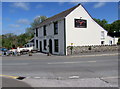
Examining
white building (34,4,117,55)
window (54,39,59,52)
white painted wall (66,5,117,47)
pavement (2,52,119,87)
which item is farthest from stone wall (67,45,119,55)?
pavement (2,52,119,87)

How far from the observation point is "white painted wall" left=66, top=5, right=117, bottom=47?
20328 mm

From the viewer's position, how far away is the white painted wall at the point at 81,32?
20328 mm

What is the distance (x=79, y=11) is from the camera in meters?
21.3

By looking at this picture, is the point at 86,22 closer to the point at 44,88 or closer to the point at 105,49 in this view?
the point at 105,49

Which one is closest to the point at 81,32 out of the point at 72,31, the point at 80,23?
the point at 80,23

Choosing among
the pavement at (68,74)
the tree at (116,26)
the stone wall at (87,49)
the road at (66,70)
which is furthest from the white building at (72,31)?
the tree at (116,26)

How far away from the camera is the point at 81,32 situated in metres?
21.5

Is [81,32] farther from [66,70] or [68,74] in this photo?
[68,74]

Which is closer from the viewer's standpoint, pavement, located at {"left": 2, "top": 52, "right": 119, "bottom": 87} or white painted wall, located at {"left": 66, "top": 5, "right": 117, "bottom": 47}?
pavement, located at {"left": 2, "top": 52, "right": 119, "bottom": 87}

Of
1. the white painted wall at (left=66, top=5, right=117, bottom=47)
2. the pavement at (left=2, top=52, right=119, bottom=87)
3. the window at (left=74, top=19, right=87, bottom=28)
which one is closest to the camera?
the pavement at (left=2, top=52, right=119, bottom=87)

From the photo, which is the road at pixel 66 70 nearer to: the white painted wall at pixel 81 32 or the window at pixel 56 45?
the white painted wall at pixel 81 32

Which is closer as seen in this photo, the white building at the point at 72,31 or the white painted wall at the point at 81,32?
the white building at the point at 72,31

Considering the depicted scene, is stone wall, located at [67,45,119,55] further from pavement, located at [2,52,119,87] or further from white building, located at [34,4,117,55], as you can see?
pavement, located at [2,52,119,87]

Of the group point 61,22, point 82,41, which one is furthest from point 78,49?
point 61,22
